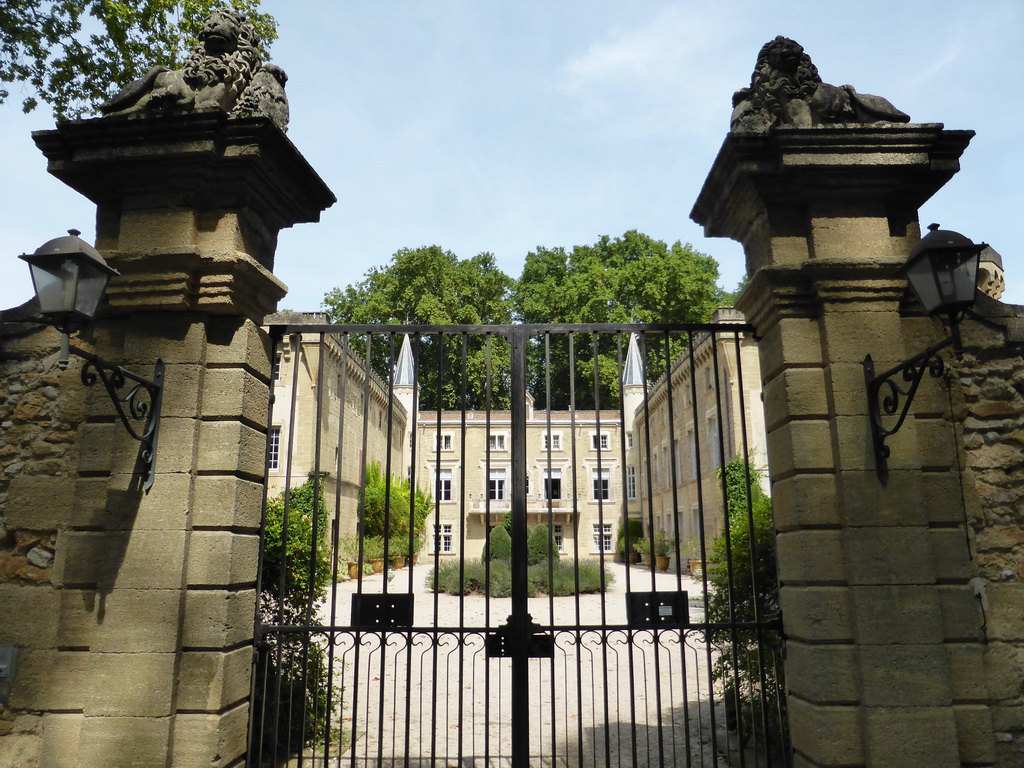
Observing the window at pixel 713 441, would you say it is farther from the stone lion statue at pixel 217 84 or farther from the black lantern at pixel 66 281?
the black lantern at pixel 66 281

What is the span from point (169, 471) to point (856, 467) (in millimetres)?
3793

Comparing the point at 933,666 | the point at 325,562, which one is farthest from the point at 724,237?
the point at 325,562

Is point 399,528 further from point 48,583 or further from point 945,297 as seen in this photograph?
point 945,297

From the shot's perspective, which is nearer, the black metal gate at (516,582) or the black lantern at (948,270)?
the black lantern at (948,270)

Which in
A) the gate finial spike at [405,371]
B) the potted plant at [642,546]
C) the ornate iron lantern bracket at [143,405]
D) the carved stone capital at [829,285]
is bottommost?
the potted plant at [642,546]

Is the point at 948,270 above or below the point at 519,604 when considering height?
above

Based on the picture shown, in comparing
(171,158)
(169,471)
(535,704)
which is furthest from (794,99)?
(535,704)

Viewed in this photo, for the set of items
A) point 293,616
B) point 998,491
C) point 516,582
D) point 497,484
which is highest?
point 497,484

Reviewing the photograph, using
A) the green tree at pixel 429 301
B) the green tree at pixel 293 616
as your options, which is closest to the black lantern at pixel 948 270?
the green tree at pixel 293 616

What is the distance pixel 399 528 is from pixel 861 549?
19.9 meters

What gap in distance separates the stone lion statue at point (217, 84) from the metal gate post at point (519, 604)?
2092 mm

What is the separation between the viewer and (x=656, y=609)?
13.7 ft

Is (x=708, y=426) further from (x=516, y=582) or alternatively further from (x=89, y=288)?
(x=89, y=288)

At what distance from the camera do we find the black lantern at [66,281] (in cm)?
331
